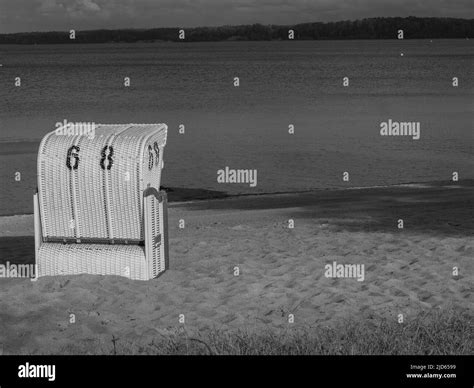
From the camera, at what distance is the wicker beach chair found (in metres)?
8.43

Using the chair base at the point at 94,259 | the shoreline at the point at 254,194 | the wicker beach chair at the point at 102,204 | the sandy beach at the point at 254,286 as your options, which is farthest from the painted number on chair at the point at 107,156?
the shoreline at the point at 254,194

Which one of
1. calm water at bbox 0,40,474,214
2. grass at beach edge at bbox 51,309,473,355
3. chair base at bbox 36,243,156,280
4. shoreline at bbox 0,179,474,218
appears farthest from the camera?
calm water at bbox 0,40,474,214

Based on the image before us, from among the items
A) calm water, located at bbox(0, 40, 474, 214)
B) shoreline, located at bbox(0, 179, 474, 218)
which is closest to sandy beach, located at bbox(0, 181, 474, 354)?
shoreline, located at bbox(0, 179, 474, 218)

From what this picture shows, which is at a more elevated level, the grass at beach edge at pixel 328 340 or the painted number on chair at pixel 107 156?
the painted number on chair at pixel 107 156

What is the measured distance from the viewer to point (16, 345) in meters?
7.26

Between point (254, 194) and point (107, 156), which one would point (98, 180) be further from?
point (254, 194)

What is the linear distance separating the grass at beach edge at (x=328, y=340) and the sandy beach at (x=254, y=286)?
0.82 ft

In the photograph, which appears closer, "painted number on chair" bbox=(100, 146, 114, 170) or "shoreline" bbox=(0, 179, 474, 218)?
"painted number on chair" bbox=(100, 146, 114, 170)

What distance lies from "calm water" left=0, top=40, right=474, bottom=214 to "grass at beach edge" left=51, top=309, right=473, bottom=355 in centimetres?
1356

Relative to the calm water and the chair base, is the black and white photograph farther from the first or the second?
the calm water

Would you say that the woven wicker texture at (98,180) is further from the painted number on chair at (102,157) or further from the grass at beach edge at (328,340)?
the grass at beach edge at (328,340)

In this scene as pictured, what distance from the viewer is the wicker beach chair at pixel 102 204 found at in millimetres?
8430

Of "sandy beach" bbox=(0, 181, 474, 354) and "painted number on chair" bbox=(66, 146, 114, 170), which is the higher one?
"painted number on chair" bbox=(66, 146, 114, 170)
